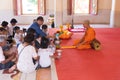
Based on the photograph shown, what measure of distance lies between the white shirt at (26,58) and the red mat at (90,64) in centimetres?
57

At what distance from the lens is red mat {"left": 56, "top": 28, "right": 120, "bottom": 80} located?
4418mm

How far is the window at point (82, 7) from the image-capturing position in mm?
12188

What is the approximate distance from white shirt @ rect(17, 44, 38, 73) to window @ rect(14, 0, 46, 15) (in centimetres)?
779

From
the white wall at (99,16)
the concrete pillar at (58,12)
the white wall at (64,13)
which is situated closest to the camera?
the concrete pillar at (58,12)

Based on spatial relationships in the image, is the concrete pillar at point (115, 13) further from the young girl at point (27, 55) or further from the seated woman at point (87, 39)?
the young girl at point (27, 55)

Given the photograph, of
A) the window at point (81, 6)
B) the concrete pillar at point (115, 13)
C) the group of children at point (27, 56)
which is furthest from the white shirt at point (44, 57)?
the window at point (81, 6)

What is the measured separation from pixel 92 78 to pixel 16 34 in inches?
125

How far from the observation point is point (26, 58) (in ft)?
A: 14.8

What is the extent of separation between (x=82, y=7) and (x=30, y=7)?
2688 mm

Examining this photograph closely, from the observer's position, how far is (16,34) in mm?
6789

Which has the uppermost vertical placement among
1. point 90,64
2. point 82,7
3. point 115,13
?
point 82,7

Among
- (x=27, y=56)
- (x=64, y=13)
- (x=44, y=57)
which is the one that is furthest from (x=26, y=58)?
(x=64, y=13)

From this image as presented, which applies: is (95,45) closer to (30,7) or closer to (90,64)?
(90,64)

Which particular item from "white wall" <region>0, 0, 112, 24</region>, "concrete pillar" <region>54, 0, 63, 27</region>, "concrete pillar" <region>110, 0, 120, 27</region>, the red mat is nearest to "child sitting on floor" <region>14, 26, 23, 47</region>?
the red mat
